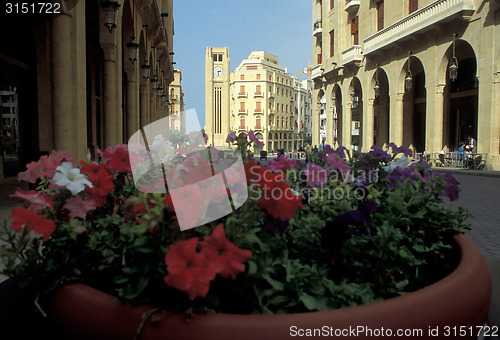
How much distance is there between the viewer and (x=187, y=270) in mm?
1114

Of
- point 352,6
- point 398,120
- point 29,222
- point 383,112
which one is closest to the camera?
point 29,222

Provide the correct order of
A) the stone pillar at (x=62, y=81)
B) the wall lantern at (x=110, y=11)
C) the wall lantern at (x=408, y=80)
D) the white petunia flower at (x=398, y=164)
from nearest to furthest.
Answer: the white petunia flower at (x=398, y=164), the stone pillar at (x=62, y=81), the wall lantern at (x=110, y=11), the wall lantern at (x=408, y=80)

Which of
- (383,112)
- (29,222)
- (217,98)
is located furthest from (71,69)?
(217,98)

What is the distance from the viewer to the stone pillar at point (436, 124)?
19.7 meters

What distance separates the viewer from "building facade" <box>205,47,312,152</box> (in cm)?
8919

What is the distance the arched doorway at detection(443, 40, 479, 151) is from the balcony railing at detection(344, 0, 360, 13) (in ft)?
26.5

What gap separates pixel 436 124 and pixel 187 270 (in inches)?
844

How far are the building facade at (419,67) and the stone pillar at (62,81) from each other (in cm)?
1526

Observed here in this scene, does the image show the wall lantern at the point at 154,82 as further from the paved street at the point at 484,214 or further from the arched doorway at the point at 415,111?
the arched doorway at the point at 415,111

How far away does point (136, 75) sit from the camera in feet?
42.0

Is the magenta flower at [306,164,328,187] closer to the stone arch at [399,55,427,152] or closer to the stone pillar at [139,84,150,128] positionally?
A: the stone pillar at [139,84,150,128]

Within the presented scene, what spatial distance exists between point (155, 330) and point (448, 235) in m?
1.70

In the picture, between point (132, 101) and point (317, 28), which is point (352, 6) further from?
point (132, 101)

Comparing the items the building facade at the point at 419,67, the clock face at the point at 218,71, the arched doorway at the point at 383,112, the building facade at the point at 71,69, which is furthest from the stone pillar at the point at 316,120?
the clock face at the point at 218,71
